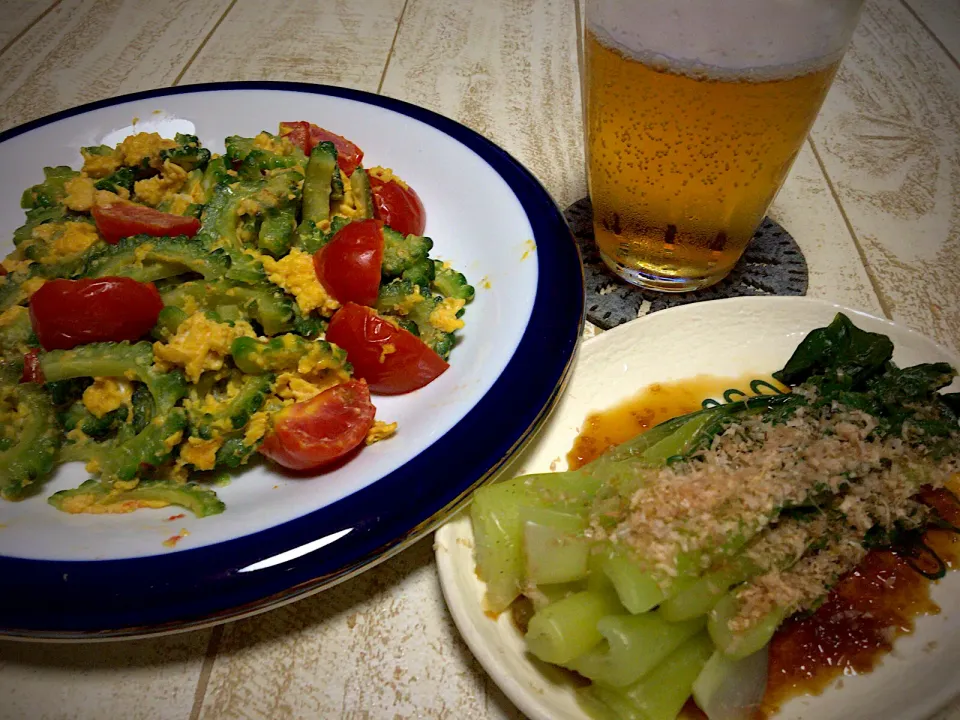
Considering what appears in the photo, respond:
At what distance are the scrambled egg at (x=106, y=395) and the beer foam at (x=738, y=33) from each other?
3.69ft

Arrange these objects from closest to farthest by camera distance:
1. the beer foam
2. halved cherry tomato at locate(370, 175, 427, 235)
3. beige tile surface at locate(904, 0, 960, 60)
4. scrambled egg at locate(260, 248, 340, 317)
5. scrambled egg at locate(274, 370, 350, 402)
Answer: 1. the beer foam
2. scrambled egg at locate(274, 370, 350, 402)
3. scrambled egg at locate(260, 248, 340, 317)
4. halved cherry tomato at locate(370, 175, 427, 235)
5. beige tile surface at locate(904, 0, 960, 60)

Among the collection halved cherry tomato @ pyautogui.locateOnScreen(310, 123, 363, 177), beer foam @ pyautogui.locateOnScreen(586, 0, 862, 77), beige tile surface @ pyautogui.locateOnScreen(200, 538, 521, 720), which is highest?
beer foam @ pyautogui.locateOnScreen(586, 0, 862, 77)

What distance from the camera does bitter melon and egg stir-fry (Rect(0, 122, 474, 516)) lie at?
115 centimetres

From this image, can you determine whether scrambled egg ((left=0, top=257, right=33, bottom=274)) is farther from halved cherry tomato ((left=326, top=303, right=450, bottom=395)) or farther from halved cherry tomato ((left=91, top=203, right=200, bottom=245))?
halved cherry tomato ((left=326, top=303, right=450, bottom=395))

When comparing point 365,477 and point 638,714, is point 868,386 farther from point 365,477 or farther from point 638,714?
point 365,477

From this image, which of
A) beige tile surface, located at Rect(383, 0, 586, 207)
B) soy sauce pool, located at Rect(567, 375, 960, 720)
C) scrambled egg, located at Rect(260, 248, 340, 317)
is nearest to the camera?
soy sauce pool, located at Rect(567, 375, 960, 720)

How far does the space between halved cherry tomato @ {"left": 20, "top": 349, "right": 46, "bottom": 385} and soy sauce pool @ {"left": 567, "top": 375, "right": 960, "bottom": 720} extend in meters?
1.23

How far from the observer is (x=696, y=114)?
128 centimetres

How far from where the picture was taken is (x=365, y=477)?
1.05m

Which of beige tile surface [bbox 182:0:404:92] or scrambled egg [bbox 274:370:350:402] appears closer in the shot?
scrambled egg [bbox 274:370:350:402]

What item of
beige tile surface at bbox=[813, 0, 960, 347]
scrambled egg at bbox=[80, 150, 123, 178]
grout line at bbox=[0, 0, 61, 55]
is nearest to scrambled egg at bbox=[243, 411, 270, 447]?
scrambled egg at bbox=[80, 150, 123, 178]

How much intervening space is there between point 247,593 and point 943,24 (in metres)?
3.37

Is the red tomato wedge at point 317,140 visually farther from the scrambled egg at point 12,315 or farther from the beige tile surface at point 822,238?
the beige tile surface at point 822,238

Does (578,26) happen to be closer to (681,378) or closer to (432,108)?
(432,108)
